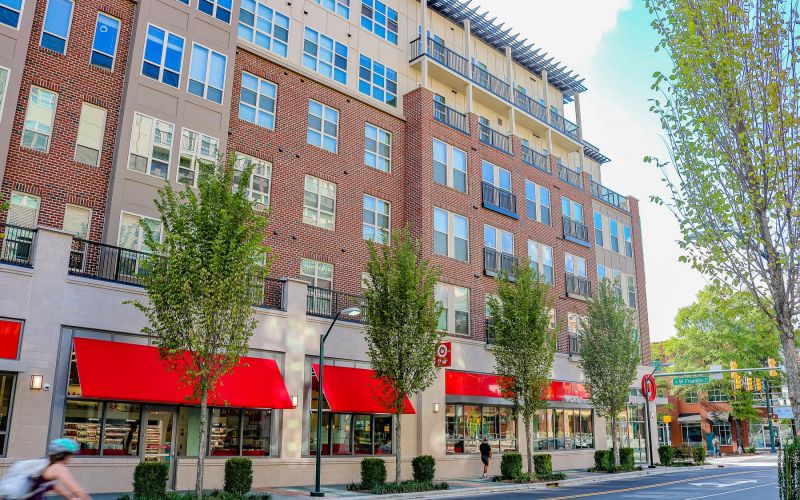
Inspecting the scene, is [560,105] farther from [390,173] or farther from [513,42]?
[390,173]

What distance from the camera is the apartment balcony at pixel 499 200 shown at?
114 ft

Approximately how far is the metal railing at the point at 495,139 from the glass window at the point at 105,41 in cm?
1911

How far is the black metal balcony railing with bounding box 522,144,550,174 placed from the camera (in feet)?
126

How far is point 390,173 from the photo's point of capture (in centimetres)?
3117

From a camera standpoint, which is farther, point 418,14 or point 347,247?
point 418,14

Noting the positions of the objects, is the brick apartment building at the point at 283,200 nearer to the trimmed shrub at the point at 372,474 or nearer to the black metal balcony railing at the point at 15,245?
the black metal balcony railing at the point at 15,245

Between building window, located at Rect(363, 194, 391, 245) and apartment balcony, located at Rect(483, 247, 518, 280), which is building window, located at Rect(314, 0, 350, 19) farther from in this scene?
apartment balcony, located at Rect(483, 247, 518, 280)

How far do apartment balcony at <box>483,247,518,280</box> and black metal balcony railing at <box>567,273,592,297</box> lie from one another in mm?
5895

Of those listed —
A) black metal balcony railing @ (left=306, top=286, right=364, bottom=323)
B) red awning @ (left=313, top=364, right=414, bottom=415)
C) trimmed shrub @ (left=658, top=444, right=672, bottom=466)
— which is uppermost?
black metal balcony railing @ (left=306, top=286, right=364, bottom=323)

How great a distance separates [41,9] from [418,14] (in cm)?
1978

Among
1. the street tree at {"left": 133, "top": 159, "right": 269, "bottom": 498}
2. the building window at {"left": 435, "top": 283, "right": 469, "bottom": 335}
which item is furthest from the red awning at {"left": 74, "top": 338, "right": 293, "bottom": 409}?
the building window at {"left": 435, "top": 283, "right": 469, "bottom": 335}

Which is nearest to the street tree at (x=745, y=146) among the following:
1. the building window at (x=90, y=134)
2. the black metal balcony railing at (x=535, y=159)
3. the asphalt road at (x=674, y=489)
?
the asphalt road at (x=674, y=489)

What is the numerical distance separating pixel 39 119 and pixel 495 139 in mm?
23133

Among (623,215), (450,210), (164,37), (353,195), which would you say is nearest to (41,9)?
(164,37)
